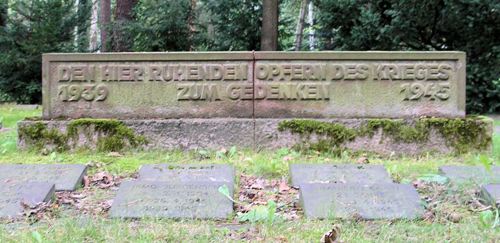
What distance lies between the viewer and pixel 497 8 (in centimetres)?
1109

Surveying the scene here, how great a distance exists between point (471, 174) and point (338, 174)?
1.08 meters

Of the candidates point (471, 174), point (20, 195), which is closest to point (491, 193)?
point (471, 174)

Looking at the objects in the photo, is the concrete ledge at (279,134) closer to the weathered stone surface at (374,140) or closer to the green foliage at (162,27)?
the weathered stone surface at (374,140)

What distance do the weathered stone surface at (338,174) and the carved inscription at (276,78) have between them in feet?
5.17

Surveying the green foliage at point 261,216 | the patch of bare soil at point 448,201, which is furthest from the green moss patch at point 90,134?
the patch of bare soil at point 448,201

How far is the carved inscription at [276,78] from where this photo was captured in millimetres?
6672

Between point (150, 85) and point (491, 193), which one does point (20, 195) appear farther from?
point (491, 193)

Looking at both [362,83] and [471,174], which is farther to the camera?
[362,83]

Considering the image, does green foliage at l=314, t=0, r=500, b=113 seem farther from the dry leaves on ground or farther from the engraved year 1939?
the dry leaves on ground

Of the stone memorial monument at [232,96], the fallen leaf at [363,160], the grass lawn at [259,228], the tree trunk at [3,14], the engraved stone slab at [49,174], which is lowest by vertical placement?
the grass lawn at [259,228]

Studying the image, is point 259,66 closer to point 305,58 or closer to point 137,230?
point 305,58

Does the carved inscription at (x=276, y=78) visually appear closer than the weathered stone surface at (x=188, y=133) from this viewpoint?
No

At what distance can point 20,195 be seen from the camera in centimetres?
412

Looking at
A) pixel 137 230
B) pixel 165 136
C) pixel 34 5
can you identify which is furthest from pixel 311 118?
pixel 34 5
